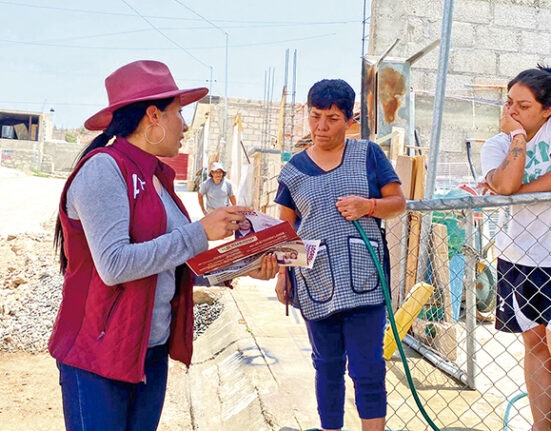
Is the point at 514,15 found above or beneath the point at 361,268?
above

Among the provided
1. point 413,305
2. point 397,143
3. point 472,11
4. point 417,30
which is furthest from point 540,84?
point 472,11

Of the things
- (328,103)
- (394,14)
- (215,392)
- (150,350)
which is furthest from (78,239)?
(394,14)

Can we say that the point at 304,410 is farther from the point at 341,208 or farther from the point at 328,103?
the point at 328,103

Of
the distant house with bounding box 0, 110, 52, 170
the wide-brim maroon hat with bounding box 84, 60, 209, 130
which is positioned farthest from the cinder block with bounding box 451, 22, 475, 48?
the distant house with bounding box 0, 110, 52, 170

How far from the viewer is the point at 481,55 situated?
727 centimetres

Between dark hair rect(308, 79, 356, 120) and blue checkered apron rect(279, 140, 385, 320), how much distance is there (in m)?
0.21

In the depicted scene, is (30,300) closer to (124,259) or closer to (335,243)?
(335,243)

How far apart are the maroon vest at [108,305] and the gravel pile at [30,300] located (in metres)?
4.40

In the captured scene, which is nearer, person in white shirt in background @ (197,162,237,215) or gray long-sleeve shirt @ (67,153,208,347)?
gray long-sleeve shirt @ (67,153,208,347)

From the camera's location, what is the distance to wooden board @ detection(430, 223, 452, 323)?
438 centimetres

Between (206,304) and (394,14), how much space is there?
4.45 metres

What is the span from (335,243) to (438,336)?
7.30ft

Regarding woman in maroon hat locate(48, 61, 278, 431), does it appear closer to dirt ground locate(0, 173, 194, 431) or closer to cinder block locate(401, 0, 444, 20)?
dirt ground locate(0, 173, 194, 431)

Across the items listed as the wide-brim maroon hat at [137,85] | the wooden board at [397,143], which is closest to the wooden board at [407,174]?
the wooden board at [397,143]
